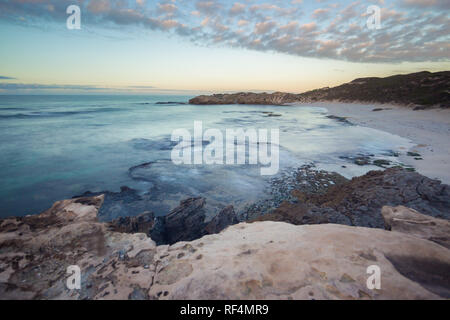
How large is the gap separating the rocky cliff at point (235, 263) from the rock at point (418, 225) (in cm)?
1

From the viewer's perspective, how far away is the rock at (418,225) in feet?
10.3

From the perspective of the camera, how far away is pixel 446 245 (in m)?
2.95

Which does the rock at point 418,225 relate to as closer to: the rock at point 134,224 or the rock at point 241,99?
the rock at point 134,224

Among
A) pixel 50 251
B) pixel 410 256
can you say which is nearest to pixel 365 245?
pixel 410 256

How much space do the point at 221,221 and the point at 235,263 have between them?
2880 mm

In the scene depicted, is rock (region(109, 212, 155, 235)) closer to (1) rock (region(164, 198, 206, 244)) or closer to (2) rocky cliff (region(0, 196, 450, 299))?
(2) rocky cliff (region(0, 196, 450, 299))

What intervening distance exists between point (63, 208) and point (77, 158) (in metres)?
8.79

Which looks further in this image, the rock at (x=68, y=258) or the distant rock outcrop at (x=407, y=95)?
the distant rock outcrop at (x=407, y=95)

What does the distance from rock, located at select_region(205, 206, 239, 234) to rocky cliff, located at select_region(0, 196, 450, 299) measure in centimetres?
158

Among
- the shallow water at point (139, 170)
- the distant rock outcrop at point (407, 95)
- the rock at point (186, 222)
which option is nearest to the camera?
the rock at point (186, 222)

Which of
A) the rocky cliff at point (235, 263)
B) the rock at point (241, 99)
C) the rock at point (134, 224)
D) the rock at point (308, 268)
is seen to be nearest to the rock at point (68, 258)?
the rocky cliff at point (235, 263)

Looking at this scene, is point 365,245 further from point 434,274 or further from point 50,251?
point 50,251

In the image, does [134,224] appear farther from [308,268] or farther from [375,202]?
[375,202]

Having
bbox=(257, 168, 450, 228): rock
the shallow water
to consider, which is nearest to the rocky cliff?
bbox=(257, 168, 450, 228): rock
